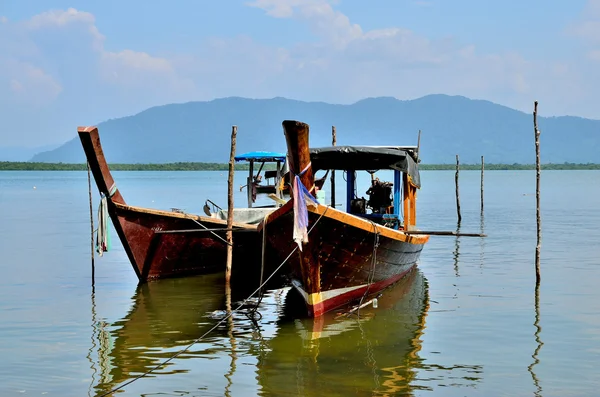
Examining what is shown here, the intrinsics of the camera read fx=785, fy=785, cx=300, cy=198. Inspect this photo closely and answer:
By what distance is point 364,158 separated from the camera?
16656 millimetres

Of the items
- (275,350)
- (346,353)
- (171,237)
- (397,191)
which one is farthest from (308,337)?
(171,237)

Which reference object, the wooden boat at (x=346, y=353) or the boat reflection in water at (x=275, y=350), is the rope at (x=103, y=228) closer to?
the boat reflection in water at (x=275, y=350)

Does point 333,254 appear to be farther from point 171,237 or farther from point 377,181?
point 171,237

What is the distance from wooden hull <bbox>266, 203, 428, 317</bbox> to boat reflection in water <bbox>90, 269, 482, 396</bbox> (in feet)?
1.40

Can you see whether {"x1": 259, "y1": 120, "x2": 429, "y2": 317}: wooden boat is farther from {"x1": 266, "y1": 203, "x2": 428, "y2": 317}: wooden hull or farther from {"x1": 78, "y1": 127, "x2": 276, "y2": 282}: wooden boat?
{"x1": 78, "y1": 127, "x2": 276, "y2": 282}: wooden boat

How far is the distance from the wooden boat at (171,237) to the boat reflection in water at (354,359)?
3.96 m

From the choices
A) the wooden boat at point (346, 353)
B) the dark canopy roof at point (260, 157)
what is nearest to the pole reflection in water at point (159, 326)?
the wooden boat at point (346, 353)

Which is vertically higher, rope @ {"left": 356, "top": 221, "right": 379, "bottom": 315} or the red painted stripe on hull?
rope @ {"left": 356, "top": 221, "right": 379, "bottom": 315}

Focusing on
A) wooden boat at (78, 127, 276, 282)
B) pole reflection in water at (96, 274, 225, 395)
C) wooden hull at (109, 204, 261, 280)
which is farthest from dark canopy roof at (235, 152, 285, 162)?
pole reflection in water at (96, 274, 225, 395)

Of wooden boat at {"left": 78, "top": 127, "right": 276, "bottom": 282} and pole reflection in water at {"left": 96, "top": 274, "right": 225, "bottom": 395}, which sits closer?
pole reflection in water at {"left": 96, "top": 274, "right": 225, "bottom": 395}

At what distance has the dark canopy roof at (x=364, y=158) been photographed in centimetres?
1580

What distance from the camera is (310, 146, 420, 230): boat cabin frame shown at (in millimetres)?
15992

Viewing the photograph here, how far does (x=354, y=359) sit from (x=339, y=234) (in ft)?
7.65

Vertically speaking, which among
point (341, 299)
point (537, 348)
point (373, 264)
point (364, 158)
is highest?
point (364, 158)
